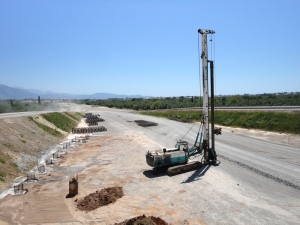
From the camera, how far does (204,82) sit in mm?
16016

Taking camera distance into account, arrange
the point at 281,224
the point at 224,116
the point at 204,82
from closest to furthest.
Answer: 1. the point at 281,224
2. the point at 204,82
3. the point at 224,116

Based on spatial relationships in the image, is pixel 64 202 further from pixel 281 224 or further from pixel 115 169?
pixel 281 224

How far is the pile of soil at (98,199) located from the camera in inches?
434

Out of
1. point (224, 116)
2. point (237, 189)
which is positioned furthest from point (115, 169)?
point (224, 116)

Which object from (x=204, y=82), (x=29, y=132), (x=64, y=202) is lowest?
(x=64, y=202)

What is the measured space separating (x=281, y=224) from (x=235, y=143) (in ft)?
54.2

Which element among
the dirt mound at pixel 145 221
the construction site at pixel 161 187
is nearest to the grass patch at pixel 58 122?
the construction site at pixel 161 187

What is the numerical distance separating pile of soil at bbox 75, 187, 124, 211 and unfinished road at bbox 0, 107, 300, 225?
0.32m

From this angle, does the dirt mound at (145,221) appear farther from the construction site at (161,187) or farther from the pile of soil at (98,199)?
the pile of soil at (98,199)

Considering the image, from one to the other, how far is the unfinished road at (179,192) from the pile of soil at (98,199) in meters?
0.32

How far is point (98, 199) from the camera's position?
1152cm

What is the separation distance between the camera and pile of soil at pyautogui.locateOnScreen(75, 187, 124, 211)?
11.0 m

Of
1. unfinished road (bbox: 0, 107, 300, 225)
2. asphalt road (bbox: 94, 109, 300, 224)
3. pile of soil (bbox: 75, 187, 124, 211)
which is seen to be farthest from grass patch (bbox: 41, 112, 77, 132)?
pile of soil (bbox: 75, 187, 124, 211)

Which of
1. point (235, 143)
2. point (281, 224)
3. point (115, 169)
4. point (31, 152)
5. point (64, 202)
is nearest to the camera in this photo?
point (281, 224)
